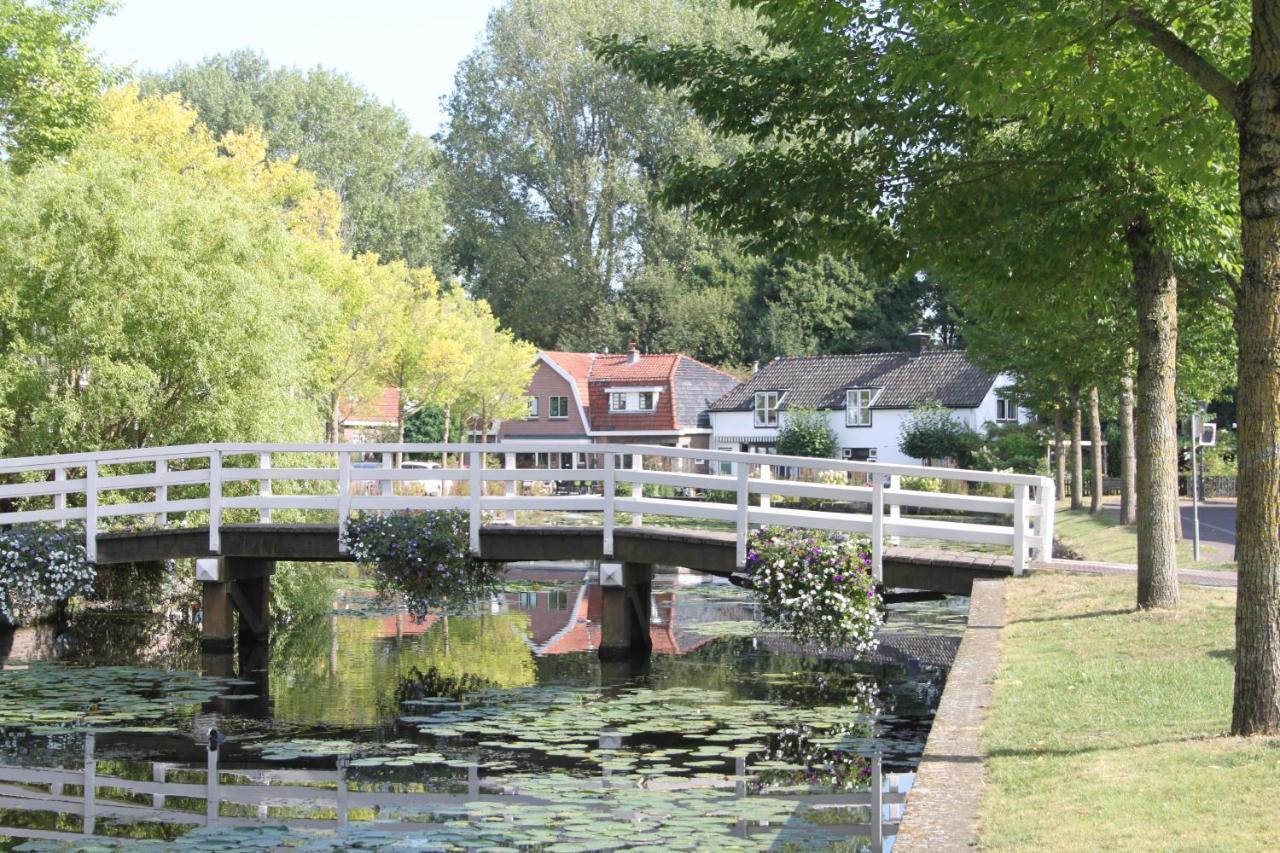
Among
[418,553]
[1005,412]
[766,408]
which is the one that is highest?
[766,408]

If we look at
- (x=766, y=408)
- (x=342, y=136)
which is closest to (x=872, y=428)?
(x=766, y=408)

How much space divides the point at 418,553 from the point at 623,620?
2865 millimetres

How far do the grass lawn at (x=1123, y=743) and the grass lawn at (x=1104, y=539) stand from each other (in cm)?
905

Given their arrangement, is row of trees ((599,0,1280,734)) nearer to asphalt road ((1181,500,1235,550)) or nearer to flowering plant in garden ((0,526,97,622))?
flowering plant in garden ((0,526,97,622))

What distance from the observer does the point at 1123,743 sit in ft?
27.6

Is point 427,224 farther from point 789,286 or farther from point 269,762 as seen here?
point 269,762

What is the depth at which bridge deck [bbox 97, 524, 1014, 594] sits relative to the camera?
55.0 feet

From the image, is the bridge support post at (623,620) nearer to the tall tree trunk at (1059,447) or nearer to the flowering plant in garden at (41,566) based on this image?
the flowering plant in garden at (41,566)

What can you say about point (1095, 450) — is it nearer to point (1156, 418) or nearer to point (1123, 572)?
point (1123, 572)

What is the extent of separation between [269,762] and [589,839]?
4321 millimetres

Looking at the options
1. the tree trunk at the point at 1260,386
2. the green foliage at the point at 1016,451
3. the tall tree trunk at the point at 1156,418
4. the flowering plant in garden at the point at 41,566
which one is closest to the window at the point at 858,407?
the green foliage at the point at 1016,451

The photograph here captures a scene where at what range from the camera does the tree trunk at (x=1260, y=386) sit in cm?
811

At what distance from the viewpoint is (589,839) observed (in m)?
9.22

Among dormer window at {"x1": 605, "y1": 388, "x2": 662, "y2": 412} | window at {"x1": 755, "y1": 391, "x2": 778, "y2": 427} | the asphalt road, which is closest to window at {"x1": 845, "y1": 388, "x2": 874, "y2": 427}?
window at {"x1": 755, "y1": 391, "x2": 778, "y2": 427}
